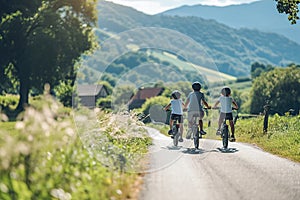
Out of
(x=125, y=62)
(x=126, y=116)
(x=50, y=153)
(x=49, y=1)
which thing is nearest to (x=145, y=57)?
(x=125, y=62)

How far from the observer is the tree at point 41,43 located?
49.2 metres

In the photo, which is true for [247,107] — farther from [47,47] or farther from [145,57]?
[145,57]

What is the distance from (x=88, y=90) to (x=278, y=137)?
8.41 m

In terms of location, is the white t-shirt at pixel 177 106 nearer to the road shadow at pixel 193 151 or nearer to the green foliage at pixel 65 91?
the road shadow at pixel 193 151

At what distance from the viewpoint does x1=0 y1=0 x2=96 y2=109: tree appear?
49.2 meters

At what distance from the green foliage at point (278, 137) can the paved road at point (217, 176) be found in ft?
4.52

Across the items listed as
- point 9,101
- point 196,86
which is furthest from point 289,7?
point 9,101

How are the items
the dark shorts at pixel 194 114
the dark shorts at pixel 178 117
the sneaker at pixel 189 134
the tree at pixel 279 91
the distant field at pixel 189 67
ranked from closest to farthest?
the dark shorts at pixel 194 114 → the sneaker at pixel 189 134 → the distant field at pixel 189 67 → the dark shorts at pixel 178 117 → the tree at pixel 279 91

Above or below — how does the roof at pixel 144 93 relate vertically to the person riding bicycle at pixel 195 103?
above

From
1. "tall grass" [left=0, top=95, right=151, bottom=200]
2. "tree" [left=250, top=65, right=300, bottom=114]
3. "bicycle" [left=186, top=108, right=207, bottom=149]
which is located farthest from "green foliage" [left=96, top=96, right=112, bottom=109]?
"tree" [left=250, top=65, right=300, bottom=114]

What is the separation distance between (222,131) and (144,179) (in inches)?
286

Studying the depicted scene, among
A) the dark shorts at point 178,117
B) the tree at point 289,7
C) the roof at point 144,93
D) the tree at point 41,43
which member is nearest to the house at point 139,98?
the roof at point 144,93

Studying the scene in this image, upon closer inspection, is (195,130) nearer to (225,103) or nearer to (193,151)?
(193,151)

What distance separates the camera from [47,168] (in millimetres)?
8844
